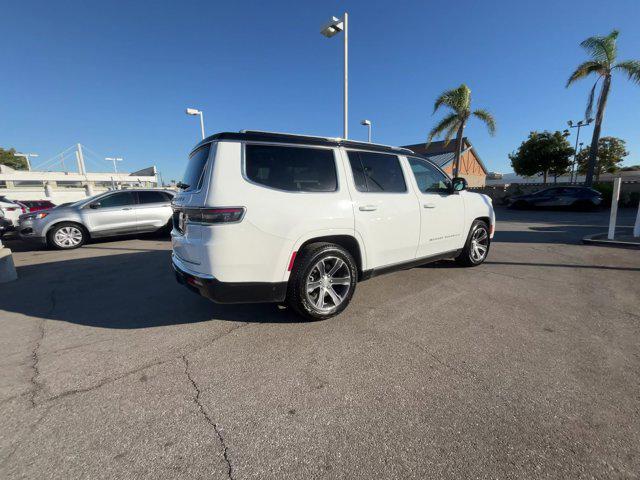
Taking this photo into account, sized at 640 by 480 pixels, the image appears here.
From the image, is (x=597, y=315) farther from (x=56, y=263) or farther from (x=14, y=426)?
(x=56, y=263)

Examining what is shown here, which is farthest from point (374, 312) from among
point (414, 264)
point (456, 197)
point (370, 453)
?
point (456, 197)

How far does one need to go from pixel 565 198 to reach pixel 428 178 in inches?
641

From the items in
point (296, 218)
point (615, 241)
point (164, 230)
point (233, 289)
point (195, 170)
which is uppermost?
point (195, 170)

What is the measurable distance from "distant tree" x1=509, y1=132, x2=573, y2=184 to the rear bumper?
33.5 meters

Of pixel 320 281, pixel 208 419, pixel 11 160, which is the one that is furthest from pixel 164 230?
pixel 11 160

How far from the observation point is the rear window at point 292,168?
2.73m

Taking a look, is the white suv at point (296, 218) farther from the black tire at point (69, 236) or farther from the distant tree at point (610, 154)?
the distant tree at point (610, 154)

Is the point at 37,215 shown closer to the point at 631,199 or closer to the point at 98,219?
the point at 98,219

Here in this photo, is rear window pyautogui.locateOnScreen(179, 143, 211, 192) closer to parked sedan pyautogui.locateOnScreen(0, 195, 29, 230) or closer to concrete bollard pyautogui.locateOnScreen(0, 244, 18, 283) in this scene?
concrete bollard pyautogui.locateOnScreen(0, 244, 18, 283)

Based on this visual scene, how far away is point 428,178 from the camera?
13.6ft

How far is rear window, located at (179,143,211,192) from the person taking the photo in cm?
283

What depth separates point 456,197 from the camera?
4.43 m

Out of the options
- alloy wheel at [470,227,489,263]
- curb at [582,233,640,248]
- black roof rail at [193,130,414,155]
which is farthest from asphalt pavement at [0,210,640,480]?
curb at [582,233,640,248]

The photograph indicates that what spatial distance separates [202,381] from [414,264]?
2914mm
